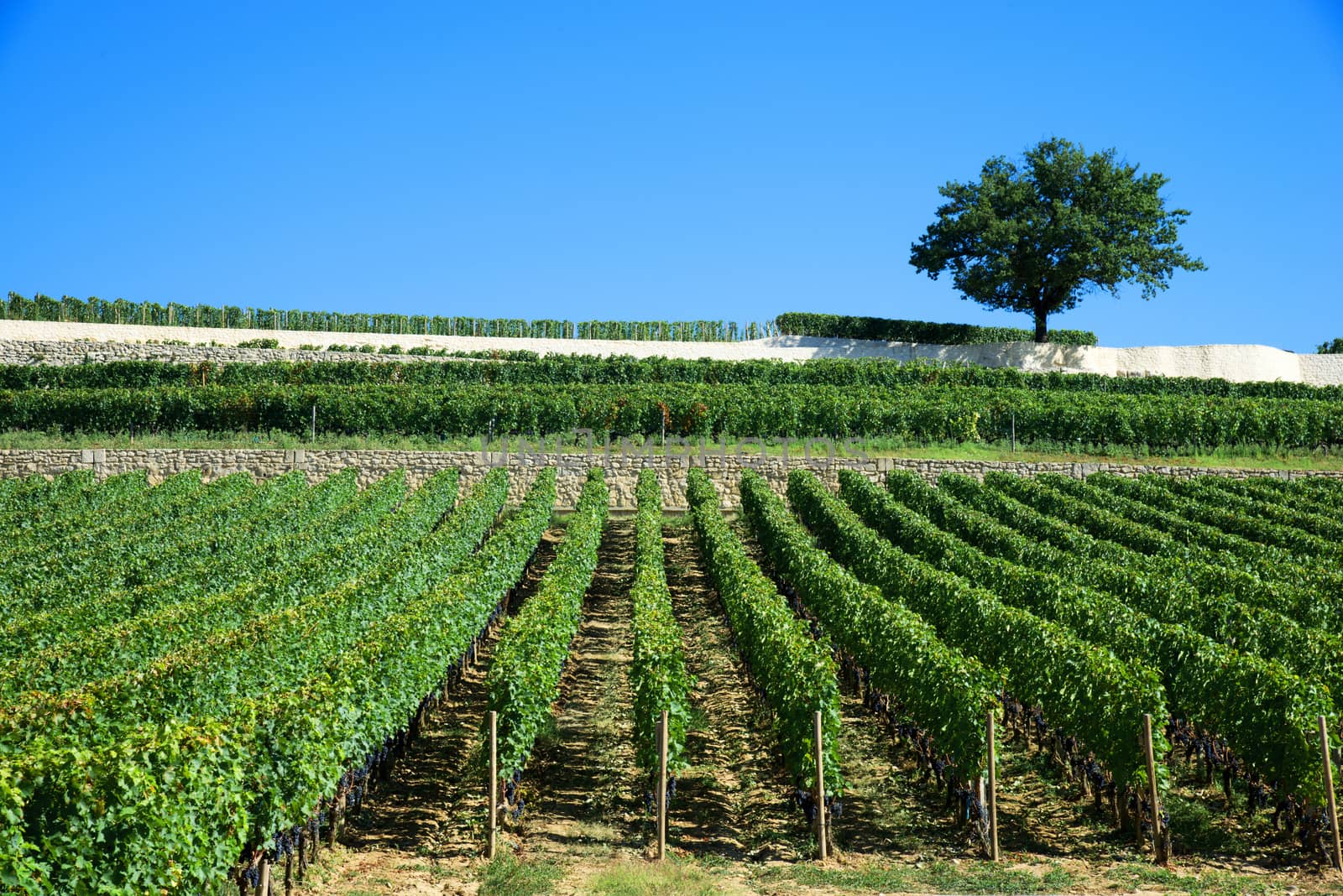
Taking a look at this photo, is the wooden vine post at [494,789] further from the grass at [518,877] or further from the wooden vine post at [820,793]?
the wooden vine post at [820,793]

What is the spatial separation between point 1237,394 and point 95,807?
5056 centimetres

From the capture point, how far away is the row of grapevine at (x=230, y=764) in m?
8.09

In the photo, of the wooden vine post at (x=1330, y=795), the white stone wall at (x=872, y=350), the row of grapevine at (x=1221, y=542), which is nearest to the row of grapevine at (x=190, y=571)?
the wooden vine post at (x=1330, y=795)

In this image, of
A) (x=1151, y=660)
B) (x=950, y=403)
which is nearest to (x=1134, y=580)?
(x=1151, y=660)

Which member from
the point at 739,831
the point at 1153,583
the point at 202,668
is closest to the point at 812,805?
the point at 739,831

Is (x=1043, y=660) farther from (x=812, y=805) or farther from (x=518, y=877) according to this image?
(x=518, y=877)

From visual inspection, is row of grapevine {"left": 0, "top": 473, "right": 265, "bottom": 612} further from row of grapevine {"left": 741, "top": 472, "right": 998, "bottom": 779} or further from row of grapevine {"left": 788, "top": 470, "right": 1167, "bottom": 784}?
row of grapevine {"left": 788, "top": 470, "right": 1167, "bottom": 784}

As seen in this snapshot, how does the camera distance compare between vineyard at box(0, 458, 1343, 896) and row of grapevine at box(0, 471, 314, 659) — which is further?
row of grapevine at box(0, 471, 314, 659)

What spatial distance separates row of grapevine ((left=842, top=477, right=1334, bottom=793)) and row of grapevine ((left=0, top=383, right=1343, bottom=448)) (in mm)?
18553

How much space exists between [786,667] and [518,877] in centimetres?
395

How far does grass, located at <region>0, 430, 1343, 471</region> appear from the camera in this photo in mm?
37375

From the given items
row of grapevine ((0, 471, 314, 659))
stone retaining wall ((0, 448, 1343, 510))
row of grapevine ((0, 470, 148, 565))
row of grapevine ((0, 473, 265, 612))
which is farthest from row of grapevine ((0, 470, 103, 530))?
row of grapevine ((0, 471, 314, 659))

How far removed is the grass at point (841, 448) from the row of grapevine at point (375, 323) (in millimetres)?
19169

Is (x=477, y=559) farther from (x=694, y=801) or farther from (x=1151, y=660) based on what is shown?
(x=1151, y=660)
